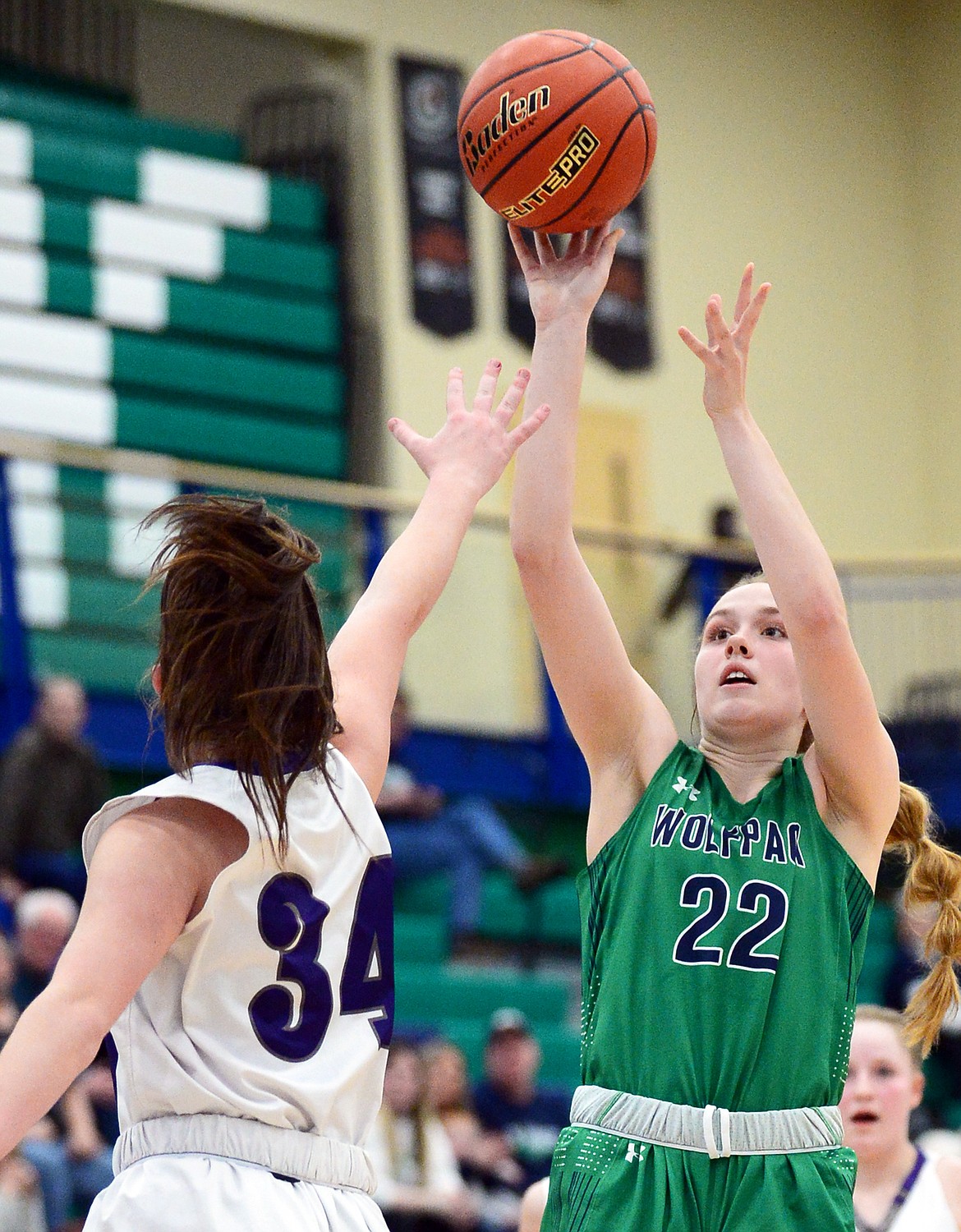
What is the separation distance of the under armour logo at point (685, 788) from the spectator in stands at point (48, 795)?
6.18m

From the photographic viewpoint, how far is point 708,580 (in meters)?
11.8

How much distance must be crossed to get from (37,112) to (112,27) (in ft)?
3.04

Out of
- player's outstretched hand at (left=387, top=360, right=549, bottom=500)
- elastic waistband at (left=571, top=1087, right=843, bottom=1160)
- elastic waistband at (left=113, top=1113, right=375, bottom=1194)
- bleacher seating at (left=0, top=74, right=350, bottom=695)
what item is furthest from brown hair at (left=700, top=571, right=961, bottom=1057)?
bleacher seating at (left=0, top=74, right=350, bottom=695)

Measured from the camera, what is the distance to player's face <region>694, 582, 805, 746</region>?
3.32 meters

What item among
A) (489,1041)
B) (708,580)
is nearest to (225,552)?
(489,1041)

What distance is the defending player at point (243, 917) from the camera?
2436 mm

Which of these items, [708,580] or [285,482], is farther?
[708,580]

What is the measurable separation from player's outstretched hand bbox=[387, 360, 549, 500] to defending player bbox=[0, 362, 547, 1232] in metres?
0.45

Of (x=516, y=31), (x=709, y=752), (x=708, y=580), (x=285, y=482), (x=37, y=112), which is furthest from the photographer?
(x=516, y=31)

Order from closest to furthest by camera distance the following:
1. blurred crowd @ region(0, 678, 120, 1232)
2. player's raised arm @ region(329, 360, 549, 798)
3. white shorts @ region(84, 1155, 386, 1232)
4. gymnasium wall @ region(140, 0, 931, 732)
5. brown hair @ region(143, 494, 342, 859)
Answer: white shorts @ region(84, 1155, 386, 1232)
brown hair @ region(143, 494, 342, 859)
player's raised arm @ region(329, 360, 549, 798)
blurred crowd @ region(0, 678, 120, 1232)
gymnasium wall @ region(140, 0, 931, 732)

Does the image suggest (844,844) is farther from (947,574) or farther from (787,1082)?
(947,574)

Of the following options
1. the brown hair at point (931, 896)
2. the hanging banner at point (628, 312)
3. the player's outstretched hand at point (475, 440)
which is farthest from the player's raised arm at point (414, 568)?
the hanging banner at point (628, 312)

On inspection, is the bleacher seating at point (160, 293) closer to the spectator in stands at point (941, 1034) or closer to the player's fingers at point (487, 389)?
the spectator in stands at point (941, 1034)

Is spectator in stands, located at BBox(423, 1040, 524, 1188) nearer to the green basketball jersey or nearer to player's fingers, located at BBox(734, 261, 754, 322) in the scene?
the green basketball jersey
